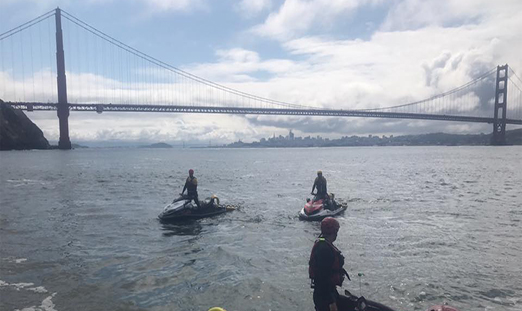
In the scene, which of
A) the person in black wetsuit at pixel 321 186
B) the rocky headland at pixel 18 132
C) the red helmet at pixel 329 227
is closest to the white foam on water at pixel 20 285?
the red helmet at pixel 329 227

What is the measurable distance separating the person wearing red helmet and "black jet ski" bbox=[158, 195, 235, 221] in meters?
12.9

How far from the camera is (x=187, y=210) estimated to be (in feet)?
59.1

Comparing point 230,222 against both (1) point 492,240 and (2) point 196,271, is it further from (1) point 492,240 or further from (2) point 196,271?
(1) point 492,240

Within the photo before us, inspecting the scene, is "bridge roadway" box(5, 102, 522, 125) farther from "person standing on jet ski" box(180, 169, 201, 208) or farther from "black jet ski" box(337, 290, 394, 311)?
"black jet ski" box(337, 290, 394, 311)

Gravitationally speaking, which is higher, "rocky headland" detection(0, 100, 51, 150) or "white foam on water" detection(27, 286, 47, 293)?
"rocky headland" detection(0, 100, 51, 150)

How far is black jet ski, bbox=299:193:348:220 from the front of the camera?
59.5 feet

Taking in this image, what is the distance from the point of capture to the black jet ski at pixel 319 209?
18.1 m

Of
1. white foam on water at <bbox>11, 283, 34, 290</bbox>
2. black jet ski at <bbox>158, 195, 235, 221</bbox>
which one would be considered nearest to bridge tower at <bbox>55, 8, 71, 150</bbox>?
black jet ski at <bbox>158, 195, 235, 221</bbox>

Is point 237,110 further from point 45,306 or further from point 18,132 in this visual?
point 45,306

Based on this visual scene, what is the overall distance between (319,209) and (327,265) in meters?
13.2

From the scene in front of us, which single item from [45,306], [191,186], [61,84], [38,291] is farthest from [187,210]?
[61,84]

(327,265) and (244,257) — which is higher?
(327,265)

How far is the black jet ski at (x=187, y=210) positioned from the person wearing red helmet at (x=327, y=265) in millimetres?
12917

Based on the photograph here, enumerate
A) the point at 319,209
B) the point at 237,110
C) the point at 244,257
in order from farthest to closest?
the point at 237,110 < the point at 319,209 < the point at 244,257
